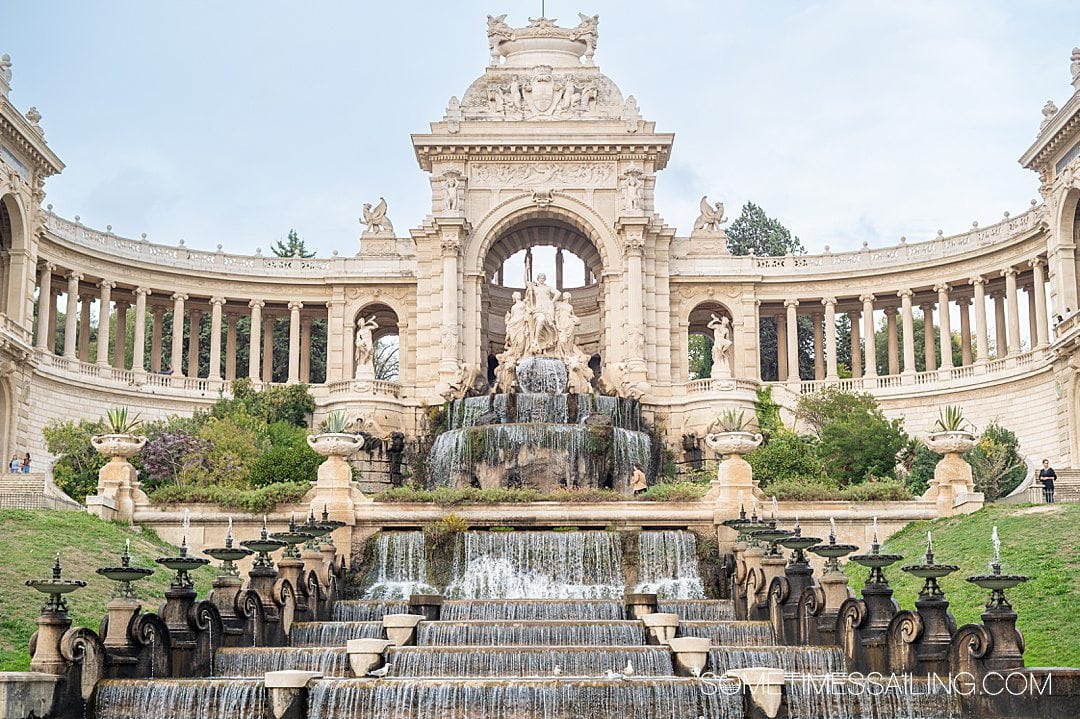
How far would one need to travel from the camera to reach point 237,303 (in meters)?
69.0

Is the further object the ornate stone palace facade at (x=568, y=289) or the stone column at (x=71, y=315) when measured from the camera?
the stone column at (x=71, y=315)

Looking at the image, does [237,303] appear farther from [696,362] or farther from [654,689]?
[654,689]

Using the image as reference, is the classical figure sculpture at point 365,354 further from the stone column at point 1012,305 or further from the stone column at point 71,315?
the stone column at point 1012,305

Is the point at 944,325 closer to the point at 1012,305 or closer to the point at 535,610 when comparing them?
the point at 1012,305

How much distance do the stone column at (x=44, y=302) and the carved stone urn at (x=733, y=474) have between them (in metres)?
34.5

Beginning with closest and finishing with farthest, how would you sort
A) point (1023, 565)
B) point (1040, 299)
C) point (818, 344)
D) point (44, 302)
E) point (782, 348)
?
1. point (1023, 565)
2. point (44, 302)
3. point (1040, 299)
4. point (782, 348)
5. point (818, 344)

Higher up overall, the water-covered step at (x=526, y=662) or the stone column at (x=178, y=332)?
the stone column at (x=178, y=332)

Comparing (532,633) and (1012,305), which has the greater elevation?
(1012,305)

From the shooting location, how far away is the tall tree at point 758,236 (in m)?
90.8

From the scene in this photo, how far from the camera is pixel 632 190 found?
62.1m

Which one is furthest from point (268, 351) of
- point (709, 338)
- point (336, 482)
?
point (336, 482)

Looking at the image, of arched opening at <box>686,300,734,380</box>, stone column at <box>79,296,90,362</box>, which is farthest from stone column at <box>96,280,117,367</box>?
arched opening at <box>686,300,734,380</box>

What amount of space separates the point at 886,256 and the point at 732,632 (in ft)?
146

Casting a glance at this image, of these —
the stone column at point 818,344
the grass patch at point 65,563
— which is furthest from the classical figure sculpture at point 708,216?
the grass patch at point 65,563
